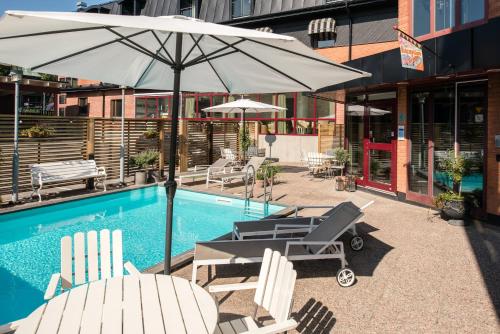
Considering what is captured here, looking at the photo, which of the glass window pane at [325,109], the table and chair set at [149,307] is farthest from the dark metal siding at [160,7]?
the table and chair set at [149,307]

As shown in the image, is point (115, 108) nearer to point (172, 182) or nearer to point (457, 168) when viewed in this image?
point (457, 168)

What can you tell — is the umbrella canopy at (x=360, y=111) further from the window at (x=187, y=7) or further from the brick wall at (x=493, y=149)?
the window at (x=187, y=7)

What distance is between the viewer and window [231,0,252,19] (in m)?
22.7

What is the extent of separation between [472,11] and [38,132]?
11344 millimetres

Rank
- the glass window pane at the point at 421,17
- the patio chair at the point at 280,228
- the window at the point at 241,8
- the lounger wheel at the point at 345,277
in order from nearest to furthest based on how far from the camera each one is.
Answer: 1. the lounger wheel at the point at 345,277
2. the patio chair at the point at 280,228
3. the glass window pane at the point at 421,17
4. the window at the point at 241,8

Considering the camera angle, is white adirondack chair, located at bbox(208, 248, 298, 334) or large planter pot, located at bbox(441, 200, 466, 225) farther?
large planter pot, located at bbox(441, 200, 466, 225)

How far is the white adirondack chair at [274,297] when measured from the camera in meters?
2.73

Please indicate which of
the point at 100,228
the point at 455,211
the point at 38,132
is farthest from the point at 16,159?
the point at 455,211

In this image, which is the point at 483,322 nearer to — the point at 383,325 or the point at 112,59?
the point at 383,325

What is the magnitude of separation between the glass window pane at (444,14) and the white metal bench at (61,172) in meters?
10.1

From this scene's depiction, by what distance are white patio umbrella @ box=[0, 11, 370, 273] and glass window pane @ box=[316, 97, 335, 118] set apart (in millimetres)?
14017

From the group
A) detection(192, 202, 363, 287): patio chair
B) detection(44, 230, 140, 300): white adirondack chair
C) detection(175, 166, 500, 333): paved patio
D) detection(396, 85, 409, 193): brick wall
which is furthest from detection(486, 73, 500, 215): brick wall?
detection(44, 230, 140, 300): white adirondack chair

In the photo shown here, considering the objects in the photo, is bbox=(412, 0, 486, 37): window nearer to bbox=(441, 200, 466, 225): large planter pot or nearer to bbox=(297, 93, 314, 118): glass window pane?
bbox=(441, 200, 466, 225): large planter pot

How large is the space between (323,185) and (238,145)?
26.3 feet
